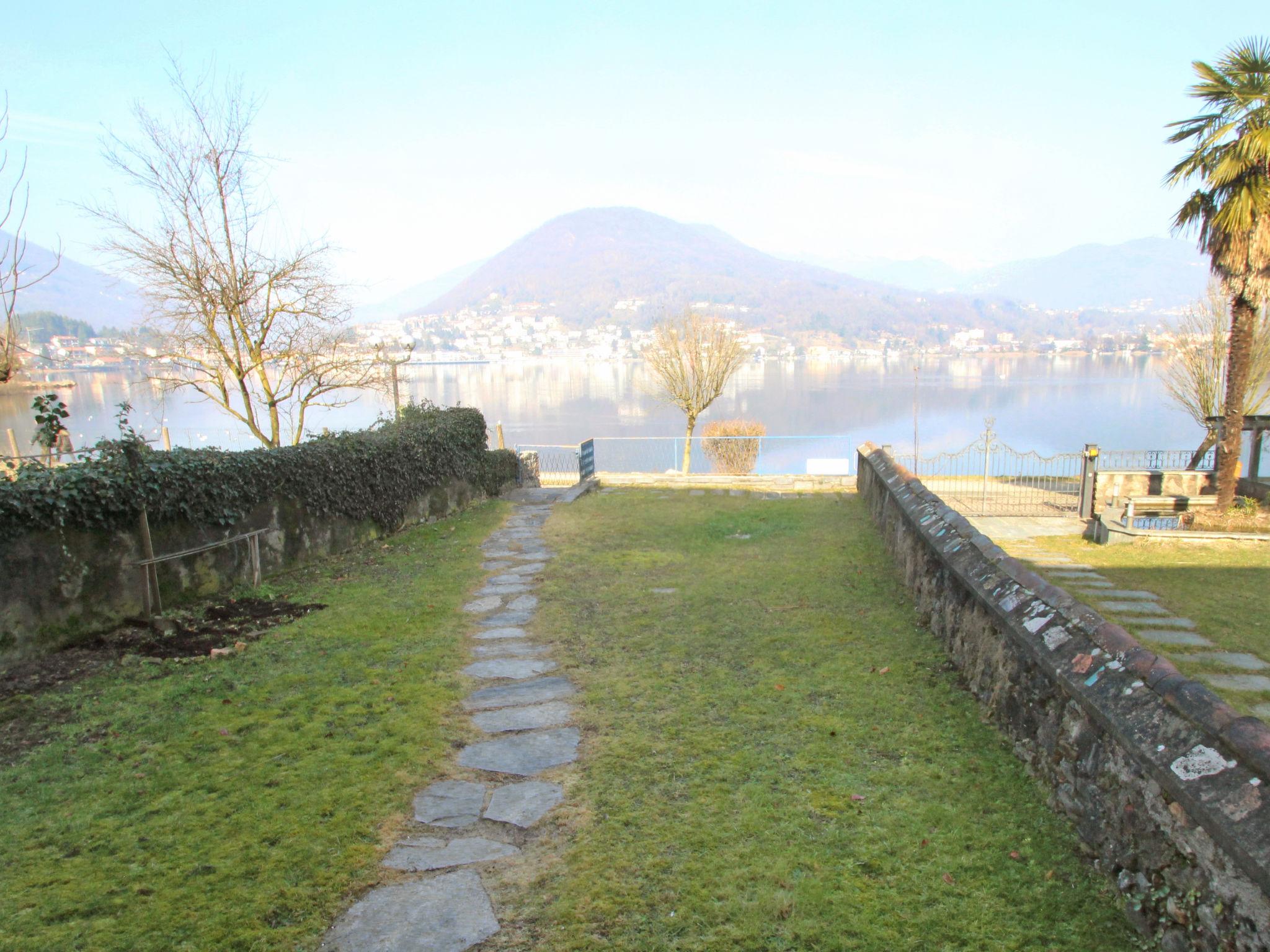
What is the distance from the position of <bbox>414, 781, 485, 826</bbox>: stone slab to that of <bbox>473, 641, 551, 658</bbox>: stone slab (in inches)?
69.9

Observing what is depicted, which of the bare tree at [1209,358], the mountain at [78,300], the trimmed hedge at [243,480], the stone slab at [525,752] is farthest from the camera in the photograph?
the mountain at [78,300]

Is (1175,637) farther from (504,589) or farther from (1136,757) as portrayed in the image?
(504,589)

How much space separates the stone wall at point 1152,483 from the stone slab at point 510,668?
15584 millimetres

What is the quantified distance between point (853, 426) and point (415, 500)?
4780cm

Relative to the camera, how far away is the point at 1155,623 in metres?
7.47

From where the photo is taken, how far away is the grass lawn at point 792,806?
8.05ft

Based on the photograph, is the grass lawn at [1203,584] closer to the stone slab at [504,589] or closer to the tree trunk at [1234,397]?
the tree trunk at [1234,397]

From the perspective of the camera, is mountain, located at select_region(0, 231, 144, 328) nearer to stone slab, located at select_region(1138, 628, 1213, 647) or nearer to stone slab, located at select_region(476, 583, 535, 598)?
stone slab, located at select_region(476, 583, 535, 598)

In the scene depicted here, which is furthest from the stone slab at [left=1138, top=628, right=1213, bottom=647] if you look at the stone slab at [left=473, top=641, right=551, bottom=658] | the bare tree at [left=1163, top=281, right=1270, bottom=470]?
the bare tree at [left=1163, top=281, right=1270, bottom=470]

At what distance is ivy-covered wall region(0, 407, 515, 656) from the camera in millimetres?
4945

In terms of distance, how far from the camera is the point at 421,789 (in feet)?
11.2

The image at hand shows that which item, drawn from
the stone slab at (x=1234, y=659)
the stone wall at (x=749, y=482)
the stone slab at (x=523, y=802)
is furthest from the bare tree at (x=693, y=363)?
the stone slab at (x=523, y=802)

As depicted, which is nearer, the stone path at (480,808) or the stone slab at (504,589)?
the stone path at (480,808)

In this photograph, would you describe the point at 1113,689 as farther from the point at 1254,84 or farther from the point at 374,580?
the point at 1254,84
